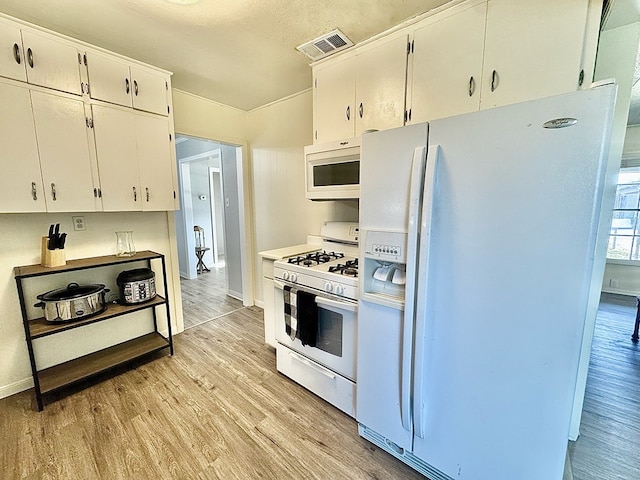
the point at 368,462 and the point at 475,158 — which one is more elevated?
the point at 475,158

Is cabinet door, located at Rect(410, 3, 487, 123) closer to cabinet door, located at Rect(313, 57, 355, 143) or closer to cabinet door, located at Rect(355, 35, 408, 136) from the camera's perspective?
cabinet door, located at Rect(355, 35, 408, 136)

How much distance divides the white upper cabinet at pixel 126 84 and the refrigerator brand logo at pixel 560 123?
272 centimetres

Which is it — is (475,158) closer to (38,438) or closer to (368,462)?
(368,462)

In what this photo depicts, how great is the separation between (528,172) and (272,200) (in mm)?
2753

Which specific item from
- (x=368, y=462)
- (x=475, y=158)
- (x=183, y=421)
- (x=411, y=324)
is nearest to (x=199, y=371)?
(x=183, y=421)

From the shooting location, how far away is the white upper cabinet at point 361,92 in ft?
5.96

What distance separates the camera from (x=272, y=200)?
337 centimetres

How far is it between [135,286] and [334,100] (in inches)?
90.3

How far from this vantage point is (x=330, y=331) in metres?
1.83

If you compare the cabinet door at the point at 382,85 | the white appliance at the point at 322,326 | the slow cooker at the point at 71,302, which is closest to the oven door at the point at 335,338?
the white appliance at the point at 322,326

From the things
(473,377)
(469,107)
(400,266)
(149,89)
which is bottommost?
(473,377)

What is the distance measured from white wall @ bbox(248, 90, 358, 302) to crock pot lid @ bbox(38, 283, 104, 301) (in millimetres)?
1793

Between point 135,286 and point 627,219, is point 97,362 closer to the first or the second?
point 135,286

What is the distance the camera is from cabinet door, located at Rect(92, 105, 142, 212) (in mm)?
2078
